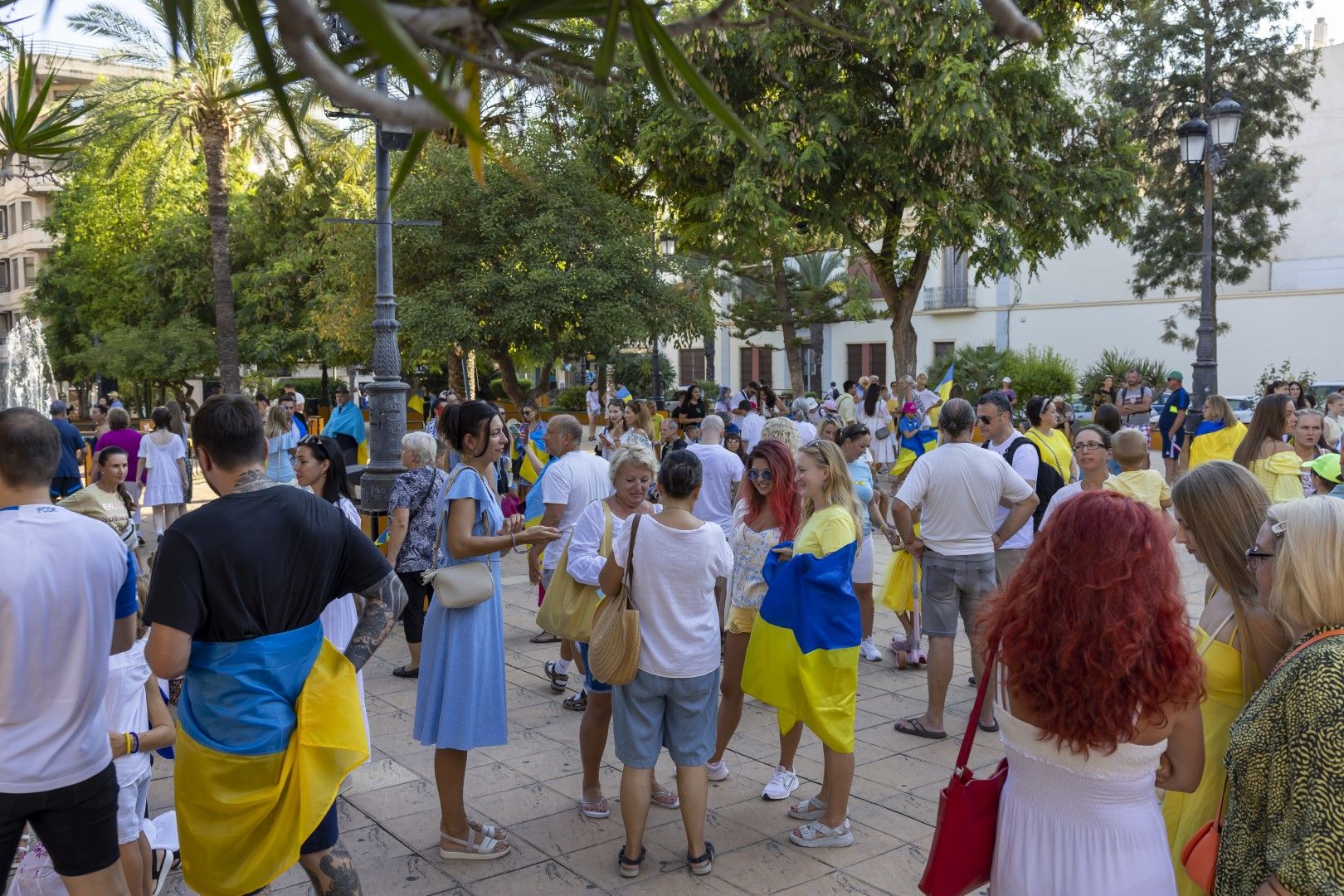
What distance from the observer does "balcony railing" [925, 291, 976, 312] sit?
1719 inches

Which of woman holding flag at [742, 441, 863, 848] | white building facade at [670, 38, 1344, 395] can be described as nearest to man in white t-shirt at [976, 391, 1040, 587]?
woman holding flag at [742, 441, 863, 848]

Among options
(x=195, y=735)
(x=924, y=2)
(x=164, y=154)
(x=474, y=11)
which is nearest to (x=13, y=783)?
(x=195, y=735)

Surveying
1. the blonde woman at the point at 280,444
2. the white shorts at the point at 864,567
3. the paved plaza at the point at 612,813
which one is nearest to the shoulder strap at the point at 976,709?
the paved plaza at the point at 612,813

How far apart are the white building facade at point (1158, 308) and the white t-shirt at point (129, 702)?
3059 cm

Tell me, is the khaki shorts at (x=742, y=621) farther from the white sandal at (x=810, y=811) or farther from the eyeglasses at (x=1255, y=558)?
the eyeglasses at (x=1255, y=558)

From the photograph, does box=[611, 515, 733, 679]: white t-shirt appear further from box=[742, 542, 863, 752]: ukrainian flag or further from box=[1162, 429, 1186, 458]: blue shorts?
box=[1162, 429, 1186, 458]: blue shorts

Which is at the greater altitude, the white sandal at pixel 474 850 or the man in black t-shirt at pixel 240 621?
the man in black t-shirt at pixel 240 621

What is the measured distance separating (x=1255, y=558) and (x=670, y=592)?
7.07ft

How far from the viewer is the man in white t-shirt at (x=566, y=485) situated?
20.7 feet

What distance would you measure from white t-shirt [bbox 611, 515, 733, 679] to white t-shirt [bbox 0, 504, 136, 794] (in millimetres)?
1879

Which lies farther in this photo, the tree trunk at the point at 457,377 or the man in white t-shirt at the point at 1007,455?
the tree trunk at the point at 457,377

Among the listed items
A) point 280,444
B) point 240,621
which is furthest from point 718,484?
point 280,444

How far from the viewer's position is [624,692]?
430 cm

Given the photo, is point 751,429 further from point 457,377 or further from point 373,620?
point 457,377
